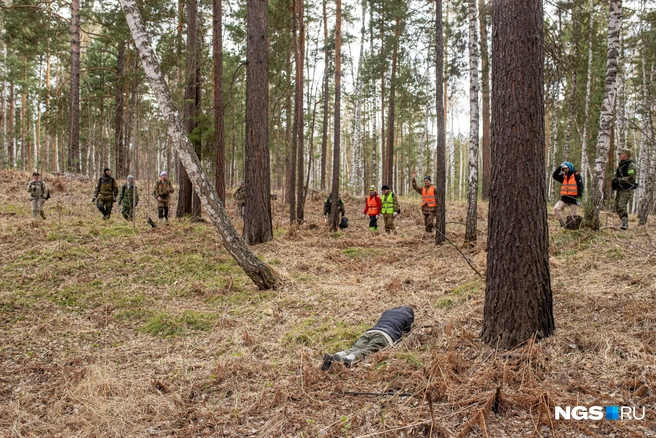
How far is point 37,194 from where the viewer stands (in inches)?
463

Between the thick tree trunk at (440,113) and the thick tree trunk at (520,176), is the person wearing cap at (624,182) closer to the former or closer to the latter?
the thick tree trunk at (440,113)

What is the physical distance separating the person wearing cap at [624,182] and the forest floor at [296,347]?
2.15 metres

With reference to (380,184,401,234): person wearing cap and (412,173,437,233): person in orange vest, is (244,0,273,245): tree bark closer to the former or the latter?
(380,184,401,234): person wearing cap

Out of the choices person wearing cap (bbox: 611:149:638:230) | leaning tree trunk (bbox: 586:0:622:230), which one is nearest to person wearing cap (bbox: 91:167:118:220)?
leaning tree trunk (bbox: 586:0:622:230)

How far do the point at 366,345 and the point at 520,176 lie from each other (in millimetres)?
2497

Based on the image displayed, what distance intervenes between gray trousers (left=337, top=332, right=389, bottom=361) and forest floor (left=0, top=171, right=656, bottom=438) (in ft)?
0.47

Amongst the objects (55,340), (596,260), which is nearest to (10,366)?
(55,340)

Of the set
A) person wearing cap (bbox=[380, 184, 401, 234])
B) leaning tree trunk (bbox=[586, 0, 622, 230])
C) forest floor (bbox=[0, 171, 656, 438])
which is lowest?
forest floor (bbox=[0, 171, 656, 438])

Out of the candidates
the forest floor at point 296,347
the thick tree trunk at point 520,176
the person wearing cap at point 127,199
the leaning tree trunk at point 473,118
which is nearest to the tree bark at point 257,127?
the forest floor at point 296,347

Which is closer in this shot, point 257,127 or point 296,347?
point 296,347

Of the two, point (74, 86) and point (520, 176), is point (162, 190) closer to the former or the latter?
point (74, 86)

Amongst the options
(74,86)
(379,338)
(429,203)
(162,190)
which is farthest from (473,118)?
(74,86)

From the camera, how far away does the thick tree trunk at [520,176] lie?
12.9 feet

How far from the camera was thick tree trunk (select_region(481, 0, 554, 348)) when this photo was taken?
3.92 m
